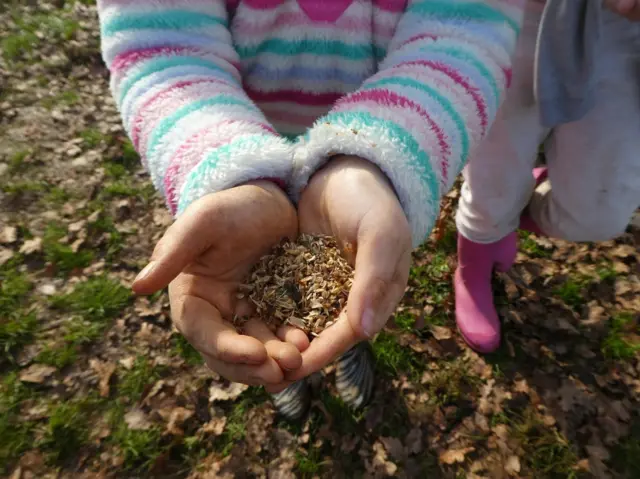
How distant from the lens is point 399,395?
272cm

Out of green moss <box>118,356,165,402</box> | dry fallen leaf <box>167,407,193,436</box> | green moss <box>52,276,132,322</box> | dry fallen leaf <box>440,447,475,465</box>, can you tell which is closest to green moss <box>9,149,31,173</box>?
green moss <box>52,276,132,322</box>

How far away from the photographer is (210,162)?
132 centimetres

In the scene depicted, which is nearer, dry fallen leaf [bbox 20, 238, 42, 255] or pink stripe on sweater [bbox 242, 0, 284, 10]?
pink stripe on sweater [bbox 242, 0, 284, 10]

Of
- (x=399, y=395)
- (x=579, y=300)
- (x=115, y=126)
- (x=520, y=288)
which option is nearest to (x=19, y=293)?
(x=115, y=126)

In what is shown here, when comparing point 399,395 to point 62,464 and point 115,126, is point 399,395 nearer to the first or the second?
point 62,464

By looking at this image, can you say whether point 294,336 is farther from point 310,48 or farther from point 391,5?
point 391,5

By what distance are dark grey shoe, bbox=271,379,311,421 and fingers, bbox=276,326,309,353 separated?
45.3 inches

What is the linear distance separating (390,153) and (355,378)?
163cm

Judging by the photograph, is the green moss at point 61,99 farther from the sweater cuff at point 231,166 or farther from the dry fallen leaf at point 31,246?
the sweater cuff at point 231,166

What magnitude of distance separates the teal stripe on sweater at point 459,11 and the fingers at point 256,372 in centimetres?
122

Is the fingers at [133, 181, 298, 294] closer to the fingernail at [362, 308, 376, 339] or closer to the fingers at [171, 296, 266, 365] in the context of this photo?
the fingers at [171, 296, 266, 365]

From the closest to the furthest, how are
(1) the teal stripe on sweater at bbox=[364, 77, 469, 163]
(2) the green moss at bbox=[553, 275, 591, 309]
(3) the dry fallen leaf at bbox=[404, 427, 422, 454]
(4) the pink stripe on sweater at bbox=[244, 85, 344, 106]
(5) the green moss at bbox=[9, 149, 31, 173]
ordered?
1. (1) the teal stripe on sweater at bbox=[364, 77, 469, 163]
2. (4) the pink stripe on sweater at bbox=[244, 85, 344, 106]
3. (3) the dry fallen leaf at bbox=[404, 427, 422, 454]
4. (2) the green moss at bbox=[553, 275, 591, 309]
5. (5) the green moss at bbox=[9, 149, 31, 173]

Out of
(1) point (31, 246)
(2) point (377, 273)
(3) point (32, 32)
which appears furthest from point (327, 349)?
(3) point (32, 32)

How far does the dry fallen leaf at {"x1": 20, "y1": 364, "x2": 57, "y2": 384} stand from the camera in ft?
8.94
